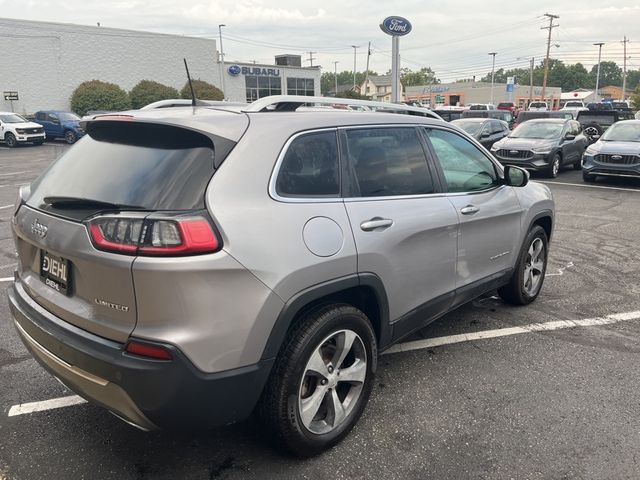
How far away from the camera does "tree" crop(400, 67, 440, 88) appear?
130625 millimetres

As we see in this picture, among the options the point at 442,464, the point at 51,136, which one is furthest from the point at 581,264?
the point at 51,136

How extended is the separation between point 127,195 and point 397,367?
7.35 ft

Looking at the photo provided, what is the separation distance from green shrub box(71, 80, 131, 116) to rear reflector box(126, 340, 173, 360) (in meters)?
33.9

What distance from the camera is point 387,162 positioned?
124 inches

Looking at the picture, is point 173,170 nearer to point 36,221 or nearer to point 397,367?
point 36,221

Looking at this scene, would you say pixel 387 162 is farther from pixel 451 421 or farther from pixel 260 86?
pixel 260 86

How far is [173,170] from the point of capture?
7.57 ft

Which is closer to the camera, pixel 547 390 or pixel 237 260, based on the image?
pixel 237 260

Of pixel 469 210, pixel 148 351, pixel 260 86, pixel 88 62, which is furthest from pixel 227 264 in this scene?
pixel 260 86

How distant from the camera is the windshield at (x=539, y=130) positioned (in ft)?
48.6

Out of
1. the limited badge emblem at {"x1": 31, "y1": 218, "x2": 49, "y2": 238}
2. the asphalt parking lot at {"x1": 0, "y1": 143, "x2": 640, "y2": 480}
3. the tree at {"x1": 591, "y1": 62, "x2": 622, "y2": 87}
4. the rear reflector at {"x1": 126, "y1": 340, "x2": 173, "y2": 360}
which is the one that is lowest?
the asphalt parking lot at {"x1": 0, "y1": 143, "x2": 640, "y2": 480}

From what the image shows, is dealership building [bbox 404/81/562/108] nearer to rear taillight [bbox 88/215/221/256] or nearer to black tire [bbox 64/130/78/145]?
black tire [bbox 64/130/78/145]

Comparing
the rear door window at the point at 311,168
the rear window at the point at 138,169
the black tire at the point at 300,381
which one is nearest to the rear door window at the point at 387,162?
the rear door window at the point at 311,168

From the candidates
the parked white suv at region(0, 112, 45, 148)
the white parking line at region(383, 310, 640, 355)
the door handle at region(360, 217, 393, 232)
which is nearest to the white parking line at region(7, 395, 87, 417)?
the door handle at region(360, 217, 393, 232)
